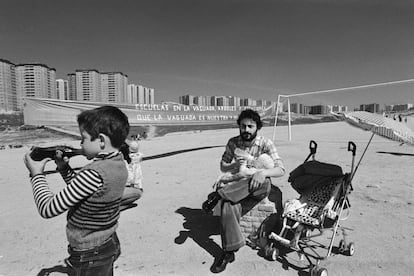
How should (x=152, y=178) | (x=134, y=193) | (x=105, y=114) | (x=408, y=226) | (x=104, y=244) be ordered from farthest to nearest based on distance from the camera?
(x=152, y=178) → (x=134, y=193) → (x=408, y=226) → (x=104, y=244) → (x=105, y=114)

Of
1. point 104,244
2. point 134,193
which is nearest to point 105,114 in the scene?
point 104,244

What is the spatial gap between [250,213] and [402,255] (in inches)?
62.6

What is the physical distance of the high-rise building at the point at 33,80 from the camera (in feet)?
Result: 74.4

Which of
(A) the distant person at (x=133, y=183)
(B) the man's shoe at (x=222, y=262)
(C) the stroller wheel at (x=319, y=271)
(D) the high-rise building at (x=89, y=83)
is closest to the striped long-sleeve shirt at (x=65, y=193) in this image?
(B) the man's shoe at (x=222, y=262)

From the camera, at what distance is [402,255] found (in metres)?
2.99

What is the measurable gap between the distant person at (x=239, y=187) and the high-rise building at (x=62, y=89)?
91.7ft

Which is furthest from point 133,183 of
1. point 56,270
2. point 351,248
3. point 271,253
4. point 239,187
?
point 351,248

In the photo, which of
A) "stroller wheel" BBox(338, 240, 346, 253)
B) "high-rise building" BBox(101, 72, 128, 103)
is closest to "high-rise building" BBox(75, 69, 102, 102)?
"high-rise building" BBox(101, 72, 128, 103)

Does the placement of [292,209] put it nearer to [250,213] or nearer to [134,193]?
[250,213]

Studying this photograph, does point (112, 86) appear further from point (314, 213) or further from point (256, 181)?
point (314, 213)

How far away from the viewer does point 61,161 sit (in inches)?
64.3

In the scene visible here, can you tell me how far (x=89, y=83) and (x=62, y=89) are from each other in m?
2.79

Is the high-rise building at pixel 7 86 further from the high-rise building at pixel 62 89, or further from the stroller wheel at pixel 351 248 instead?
the stroller wheel at pixel 351 248

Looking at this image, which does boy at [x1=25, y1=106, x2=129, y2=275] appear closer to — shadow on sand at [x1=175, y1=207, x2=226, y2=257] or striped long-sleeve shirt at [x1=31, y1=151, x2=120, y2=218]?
striped long-sleeve shirt at [x1=31, y1=151, x2=120, y2=218]
